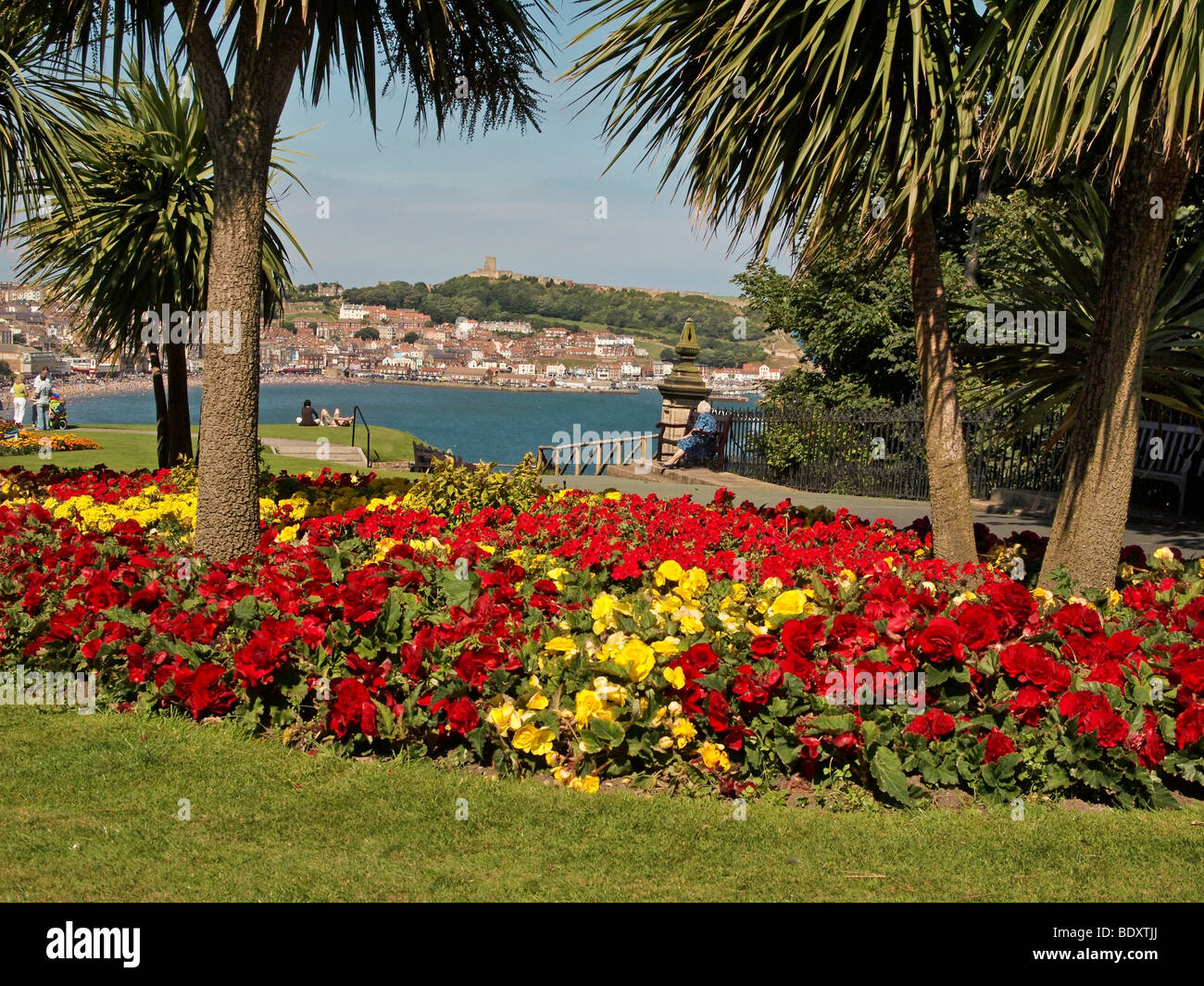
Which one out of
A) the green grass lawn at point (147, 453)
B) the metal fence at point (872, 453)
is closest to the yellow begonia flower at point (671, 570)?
the green grass lawn at point (147, 453)

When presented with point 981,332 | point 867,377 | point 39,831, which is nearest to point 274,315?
point 39,831

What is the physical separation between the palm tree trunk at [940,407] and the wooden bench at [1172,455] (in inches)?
256

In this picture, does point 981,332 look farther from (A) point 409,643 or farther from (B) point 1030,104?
(A) point 409,643

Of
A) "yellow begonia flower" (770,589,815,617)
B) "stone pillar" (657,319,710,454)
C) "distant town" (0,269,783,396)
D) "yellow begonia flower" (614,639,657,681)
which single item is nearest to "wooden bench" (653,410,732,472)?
"stone pillar" (657,319,710,454)

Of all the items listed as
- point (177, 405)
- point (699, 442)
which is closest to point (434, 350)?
point (699, 442)

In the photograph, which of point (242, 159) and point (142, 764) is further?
point (242, 159)

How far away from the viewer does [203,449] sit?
19.1ft

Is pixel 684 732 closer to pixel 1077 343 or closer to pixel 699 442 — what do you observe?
pixel 1077 343

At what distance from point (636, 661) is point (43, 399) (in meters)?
22.8

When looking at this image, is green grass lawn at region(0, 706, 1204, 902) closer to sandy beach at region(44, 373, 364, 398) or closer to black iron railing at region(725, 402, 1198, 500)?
black iron railing at region(725, 402, 1198, 500)

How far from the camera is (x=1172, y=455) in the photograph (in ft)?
39.7

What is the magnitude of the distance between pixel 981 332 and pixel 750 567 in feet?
30.3

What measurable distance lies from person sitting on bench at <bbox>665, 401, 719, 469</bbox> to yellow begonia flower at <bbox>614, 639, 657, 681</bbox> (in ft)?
48.4

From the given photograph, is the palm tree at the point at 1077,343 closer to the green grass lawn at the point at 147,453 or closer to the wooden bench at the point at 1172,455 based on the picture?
the wooden bench at the point at 1172,455
